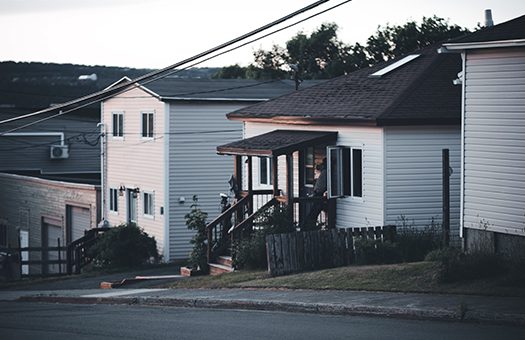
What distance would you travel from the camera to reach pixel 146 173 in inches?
1603

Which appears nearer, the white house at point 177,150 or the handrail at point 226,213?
the handrail at point 226,213

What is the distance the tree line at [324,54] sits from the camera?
2376 inches

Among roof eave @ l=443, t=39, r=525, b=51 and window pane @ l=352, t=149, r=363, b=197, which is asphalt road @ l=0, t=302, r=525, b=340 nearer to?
roof eave @ l=443, t=39, r=525, b=51

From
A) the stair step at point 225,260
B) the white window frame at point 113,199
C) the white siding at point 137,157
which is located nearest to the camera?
the stair step at point 225,260

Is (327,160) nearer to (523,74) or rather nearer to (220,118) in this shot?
(523,74)

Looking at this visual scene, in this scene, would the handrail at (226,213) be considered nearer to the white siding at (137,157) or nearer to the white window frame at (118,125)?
the white siding at (137,157)

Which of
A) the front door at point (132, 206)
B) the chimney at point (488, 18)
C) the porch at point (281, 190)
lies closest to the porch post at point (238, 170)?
the porch at point (281, 190)

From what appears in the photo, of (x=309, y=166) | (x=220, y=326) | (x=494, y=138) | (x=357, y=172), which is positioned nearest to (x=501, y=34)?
(x=494, y=138)

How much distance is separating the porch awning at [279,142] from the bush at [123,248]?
706cm

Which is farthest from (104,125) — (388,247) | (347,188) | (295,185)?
(388,247)

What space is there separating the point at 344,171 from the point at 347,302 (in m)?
10.9

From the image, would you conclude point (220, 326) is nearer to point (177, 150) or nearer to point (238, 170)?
point (238, 170)

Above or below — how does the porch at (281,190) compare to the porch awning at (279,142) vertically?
below

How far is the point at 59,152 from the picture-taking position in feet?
184
